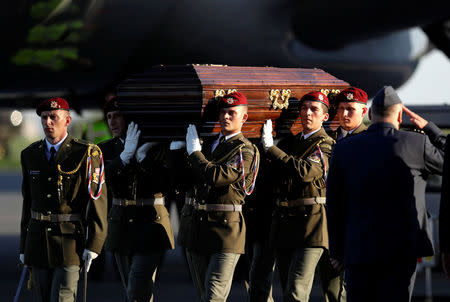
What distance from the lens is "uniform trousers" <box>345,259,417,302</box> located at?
15.7ft

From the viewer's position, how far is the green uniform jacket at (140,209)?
6.36 metres

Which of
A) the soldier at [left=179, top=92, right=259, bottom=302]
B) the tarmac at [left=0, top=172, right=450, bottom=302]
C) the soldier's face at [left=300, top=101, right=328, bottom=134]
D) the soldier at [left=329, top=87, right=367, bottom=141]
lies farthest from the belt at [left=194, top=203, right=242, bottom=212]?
the tarmac at [left=0, top=172, right=450, bottom=302]

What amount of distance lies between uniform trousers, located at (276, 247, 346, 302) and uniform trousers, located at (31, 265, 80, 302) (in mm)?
1460

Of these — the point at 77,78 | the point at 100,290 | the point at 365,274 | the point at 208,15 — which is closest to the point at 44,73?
the point at 77,78

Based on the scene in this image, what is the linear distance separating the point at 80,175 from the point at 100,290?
3463mm

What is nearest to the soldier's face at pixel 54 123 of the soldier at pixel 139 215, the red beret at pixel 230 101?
the soldier at pixel 139 215

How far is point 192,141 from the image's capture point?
5918 millimetres

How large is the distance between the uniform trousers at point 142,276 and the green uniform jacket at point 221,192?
0.36 meters

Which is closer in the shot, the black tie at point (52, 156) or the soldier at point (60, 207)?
the soldier at point (60, 207)

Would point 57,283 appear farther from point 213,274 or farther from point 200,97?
point 200,97

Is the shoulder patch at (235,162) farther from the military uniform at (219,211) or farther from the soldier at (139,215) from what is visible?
the soldier at (139,215)

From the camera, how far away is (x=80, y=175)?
582 centimetres

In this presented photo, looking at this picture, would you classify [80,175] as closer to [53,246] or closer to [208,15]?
[53,246]

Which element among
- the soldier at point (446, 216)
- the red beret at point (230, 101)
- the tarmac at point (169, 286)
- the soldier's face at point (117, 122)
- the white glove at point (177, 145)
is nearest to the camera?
the soldier at point (446, 216)
